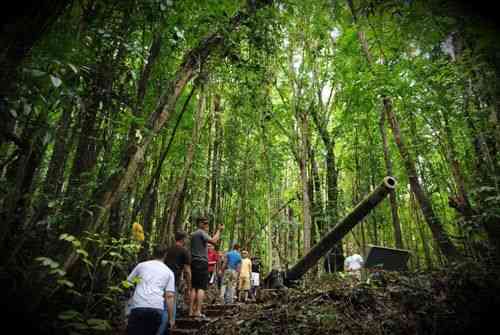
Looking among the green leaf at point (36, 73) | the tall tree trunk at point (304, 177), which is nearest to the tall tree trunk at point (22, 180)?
the green leaf at point (36, 73)

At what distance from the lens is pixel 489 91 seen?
4.32 meters

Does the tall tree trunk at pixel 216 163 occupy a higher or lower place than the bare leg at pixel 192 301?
higher

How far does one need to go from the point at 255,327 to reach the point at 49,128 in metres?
3.78

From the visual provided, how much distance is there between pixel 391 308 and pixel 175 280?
378cm

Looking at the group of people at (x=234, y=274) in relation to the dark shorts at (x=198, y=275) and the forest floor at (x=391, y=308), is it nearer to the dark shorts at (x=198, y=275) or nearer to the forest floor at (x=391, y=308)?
the dark shorts at (x=198, y=275)

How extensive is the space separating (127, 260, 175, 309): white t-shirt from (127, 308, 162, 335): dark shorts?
0.06 m

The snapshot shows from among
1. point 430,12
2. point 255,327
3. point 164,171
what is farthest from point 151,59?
point 164,171

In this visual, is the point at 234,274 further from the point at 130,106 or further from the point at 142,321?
the point at 130,106

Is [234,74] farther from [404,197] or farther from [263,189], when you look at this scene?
[404,197]

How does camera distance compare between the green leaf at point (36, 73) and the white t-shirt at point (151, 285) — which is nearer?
the green leaf at point (36, 73)

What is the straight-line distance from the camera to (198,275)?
19.4ft

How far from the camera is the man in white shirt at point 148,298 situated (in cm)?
362

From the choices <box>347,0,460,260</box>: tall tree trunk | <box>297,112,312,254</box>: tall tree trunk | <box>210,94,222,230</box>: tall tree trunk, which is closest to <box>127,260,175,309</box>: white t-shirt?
<box>347,0,460,260</box>: tall tree trunk

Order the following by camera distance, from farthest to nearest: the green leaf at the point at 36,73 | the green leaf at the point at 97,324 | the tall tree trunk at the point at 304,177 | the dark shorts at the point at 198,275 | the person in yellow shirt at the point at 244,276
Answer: the tall tree trunk at the point at 304,177 < the person in yellow shirt at the point at 244,276 < the dark shorts at the point at 198,275 < the green leaf at the point at 97,324 < the green leaf at the point at 36,73
